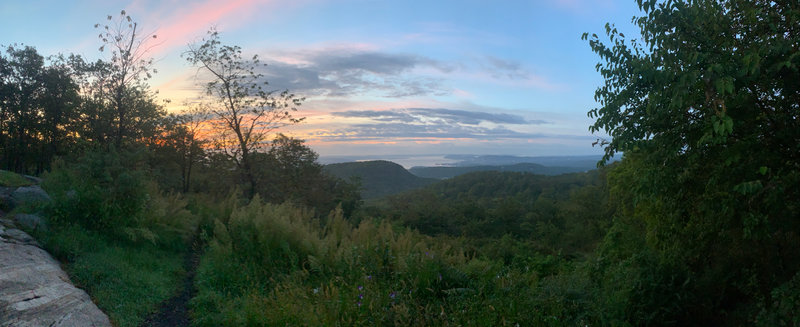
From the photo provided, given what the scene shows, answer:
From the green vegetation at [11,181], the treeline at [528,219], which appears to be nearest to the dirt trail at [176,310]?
the green vegetation at [11,181]

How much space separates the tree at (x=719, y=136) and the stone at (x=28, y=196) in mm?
11509

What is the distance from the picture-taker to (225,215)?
43.4 ft

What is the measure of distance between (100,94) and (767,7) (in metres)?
24.4

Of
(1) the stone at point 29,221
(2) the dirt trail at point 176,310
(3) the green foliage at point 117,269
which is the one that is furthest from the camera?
(1) the stone at point 29,221

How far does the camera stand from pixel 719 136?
15.5ft

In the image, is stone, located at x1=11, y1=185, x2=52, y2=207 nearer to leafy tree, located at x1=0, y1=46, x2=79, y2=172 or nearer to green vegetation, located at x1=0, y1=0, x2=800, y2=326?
green vegetation, located at x1=0, y1=0, x2=800, y2=326

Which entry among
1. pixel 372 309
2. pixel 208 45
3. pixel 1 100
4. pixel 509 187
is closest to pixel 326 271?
pixel 372 309

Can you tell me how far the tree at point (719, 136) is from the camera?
4820 millimetres

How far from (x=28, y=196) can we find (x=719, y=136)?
43.4 feet

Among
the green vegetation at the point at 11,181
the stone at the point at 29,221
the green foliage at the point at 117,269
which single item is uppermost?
the green vegetation at the point at 11,181

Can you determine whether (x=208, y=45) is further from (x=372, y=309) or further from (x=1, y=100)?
(x=372, y=309)

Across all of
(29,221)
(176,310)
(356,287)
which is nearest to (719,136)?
(356,287)

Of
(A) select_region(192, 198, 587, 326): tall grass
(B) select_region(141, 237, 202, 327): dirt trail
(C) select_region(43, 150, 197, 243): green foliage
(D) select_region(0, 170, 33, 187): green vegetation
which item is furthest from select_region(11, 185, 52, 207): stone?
(A) select_region(192, 198, 587, 326): tall grass

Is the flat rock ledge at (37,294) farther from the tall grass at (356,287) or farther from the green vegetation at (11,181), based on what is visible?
the green vegetation at (11,181)
